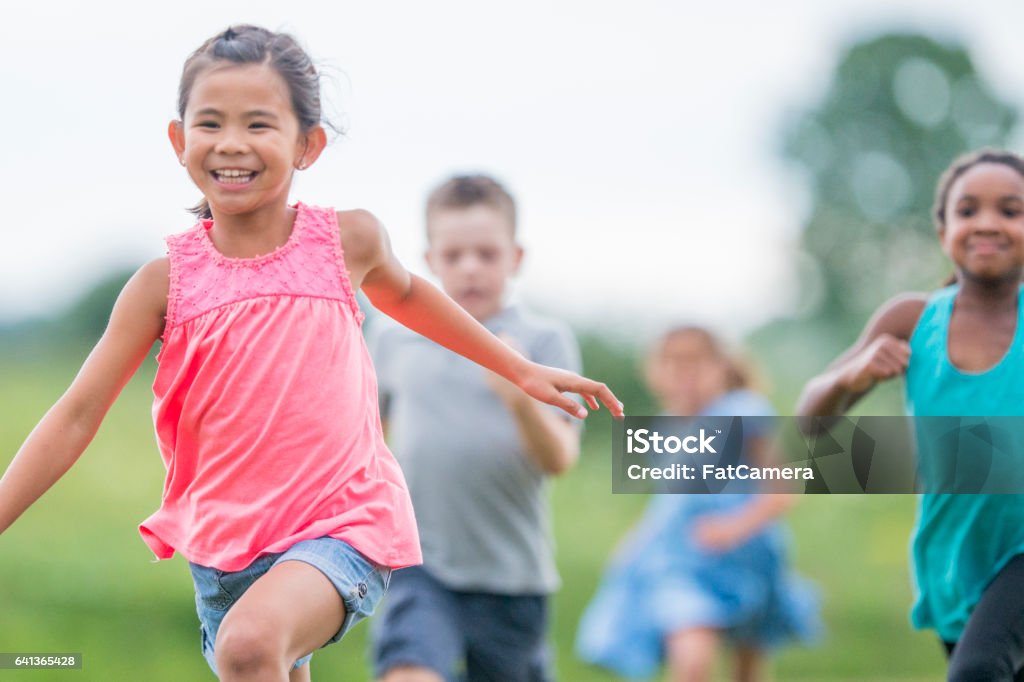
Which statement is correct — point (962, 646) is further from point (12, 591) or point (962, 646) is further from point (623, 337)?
point (623, 337)

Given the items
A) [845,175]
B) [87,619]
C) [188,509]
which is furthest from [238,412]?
[845,175]

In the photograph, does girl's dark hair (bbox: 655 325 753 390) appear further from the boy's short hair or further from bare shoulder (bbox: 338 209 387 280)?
bare shoulder (bbox: 338 209 387 280)

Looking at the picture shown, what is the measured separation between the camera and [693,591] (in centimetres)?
614

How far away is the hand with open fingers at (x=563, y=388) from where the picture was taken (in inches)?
122

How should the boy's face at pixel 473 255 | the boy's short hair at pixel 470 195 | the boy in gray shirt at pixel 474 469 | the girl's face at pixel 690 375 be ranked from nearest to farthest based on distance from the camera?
the boy in gray shirt at pixel 474 469 < the boy's face at pixel 473 255 < the boy's short hair at pixel 470 195 < the girl's face at pixel 690 375

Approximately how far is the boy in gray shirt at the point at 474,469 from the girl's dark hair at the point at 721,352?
1912 mm

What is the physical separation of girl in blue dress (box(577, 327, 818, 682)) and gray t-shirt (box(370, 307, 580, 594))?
157 centimetres

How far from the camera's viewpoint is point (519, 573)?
15.1 feet

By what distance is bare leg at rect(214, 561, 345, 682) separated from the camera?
100 inches

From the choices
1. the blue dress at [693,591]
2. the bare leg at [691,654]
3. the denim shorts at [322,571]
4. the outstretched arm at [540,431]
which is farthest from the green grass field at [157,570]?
the denim shorts at [322,571]

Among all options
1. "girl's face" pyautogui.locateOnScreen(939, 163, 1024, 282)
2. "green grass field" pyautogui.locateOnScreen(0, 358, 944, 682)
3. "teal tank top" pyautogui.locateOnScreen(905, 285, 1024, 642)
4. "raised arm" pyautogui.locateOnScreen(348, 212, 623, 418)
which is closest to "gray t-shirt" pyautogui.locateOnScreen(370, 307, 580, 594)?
"teal tank top" pyautogui.locateOnScreen(905, 285, 1024, 642)

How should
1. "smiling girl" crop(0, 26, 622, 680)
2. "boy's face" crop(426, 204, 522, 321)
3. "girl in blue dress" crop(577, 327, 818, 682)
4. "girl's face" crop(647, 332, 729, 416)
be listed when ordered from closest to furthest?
1. "smiling girl" crop(0, 26, 622, 680)
2. "boy's face" crop(426, 204, 522, 321)
3. "girl in blue dress" crop(577, 327, 818, 682)
4. "girl's face" crop(647, 332, 729, 416)

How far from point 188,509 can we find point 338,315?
0.52m

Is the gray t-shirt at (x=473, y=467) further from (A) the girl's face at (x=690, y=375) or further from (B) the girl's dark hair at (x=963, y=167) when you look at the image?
(A) the girl's face at (x=690, y=375)
